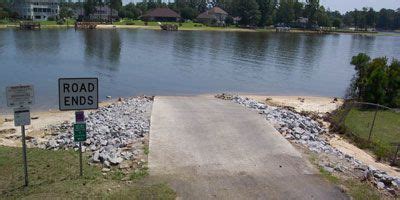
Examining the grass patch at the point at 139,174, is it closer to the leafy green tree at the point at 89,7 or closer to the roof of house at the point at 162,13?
the leafy green tree at the point at 89,7

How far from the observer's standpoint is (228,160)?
12461 mm

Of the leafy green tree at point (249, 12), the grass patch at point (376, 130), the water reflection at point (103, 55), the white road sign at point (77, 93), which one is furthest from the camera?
the leafy green tree at point (249, 12)

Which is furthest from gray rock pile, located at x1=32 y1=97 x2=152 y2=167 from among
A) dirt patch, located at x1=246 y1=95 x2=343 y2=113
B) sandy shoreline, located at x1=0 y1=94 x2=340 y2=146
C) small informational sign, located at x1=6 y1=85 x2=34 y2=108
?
dirt patch, located at x1=246 y1=95 x2=343 y2=113

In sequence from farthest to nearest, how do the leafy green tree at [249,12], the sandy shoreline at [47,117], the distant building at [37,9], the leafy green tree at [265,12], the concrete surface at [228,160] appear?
the leafy green tree at [265,12]
the leafy green tree at [249,12]
the distant building at [37,9]
the sandy shoreline at [47,117]
the concrete surface at [228,160]

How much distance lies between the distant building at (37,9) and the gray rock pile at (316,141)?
4889 inches

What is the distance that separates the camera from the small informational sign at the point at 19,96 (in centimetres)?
948

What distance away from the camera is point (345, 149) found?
1673 centimetres

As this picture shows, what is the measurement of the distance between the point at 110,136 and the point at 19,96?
548cm

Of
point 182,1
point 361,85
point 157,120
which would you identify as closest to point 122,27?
point 182,1

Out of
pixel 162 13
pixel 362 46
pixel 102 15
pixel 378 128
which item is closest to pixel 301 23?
pixel 162 13

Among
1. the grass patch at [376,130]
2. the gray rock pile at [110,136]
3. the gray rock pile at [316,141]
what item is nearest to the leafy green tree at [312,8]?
the grass patch at [376,130]

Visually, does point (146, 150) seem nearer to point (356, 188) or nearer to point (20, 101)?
point (20, 101)

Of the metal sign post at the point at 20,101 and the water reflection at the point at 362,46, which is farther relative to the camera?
the water reflection at the point at 362,46

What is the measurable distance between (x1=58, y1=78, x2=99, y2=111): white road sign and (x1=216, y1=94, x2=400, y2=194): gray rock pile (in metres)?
6.81
